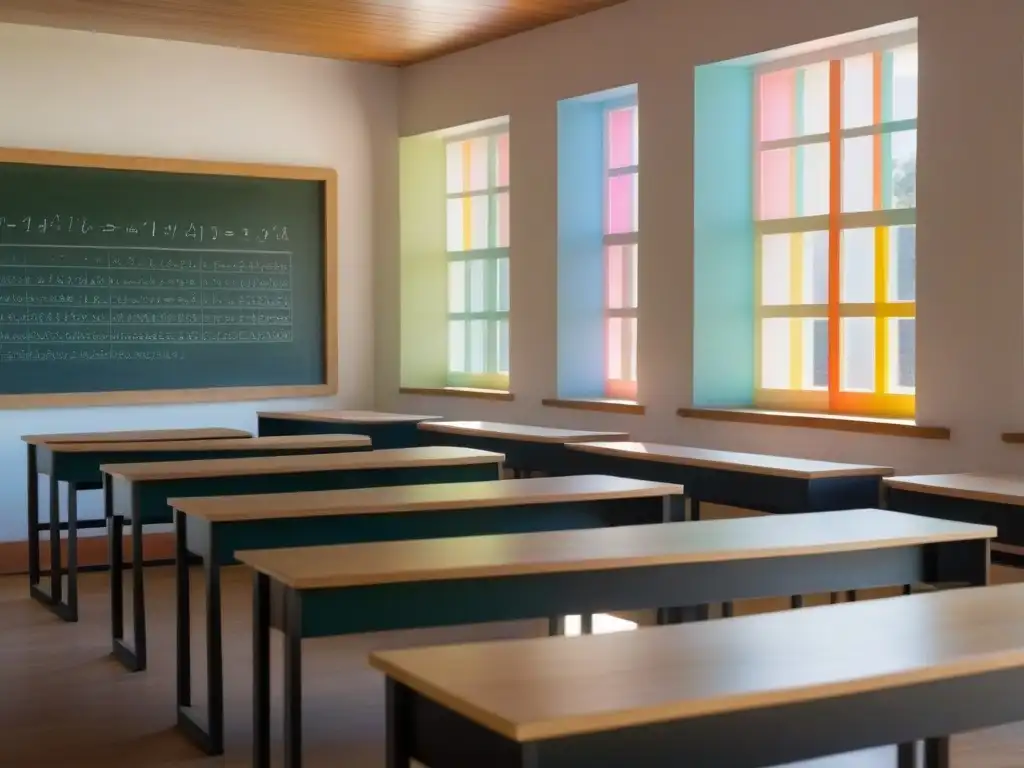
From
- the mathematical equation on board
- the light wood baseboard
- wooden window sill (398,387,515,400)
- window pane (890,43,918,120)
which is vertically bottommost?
the light wood baseboard

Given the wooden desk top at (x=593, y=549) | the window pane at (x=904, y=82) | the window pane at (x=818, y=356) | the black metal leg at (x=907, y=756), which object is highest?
the window pane at (x=904, y=82)

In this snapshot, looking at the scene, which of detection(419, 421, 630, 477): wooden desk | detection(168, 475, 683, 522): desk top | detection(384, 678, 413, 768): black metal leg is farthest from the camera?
detection(419, 421, 630, 477): wooden desk

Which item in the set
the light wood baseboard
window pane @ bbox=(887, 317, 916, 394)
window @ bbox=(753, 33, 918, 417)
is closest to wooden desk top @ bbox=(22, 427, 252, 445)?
the light wood baseboard

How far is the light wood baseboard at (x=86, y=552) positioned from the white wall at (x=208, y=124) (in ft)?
0.42

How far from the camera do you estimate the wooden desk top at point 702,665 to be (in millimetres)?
1762

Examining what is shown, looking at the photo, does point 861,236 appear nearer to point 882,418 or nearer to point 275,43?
point 882,418

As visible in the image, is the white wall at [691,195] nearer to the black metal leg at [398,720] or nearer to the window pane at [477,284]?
the window pane at [477,284]

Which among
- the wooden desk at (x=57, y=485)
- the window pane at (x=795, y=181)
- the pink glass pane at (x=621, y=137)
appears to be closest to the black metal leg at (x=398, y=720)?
the wooden desk at (x=57, y=485)

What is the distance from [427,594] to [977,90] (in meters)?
3.12

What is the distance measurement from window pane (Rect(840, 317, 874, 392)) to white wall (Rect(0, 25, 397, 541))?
10.8ft

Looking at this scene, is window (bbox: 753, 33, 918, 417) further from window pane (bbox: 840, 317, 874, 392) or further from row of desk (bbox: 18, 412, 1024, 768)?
row of desk (bbox: 18, 412, 1024, 768)

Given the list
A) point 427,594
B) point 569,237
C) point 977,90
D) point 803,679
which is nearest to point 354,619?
point 427,594

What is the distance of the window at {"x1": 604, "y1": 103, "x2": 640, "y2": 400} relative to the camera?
7.09 metres

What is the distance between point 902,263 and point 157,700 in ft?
11.0
